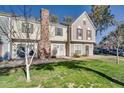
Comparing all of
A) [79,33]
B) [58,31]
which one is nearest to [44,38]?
[58,31]

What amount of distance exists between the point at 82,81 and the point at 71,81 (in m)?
0.66

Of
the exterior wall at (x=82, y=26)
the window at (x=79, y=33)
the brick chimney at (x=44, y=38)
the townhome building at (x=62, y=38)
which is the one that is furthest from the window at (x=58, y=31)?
the window at (x=79, y=33)

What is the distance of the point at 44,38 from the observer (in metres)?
26.9

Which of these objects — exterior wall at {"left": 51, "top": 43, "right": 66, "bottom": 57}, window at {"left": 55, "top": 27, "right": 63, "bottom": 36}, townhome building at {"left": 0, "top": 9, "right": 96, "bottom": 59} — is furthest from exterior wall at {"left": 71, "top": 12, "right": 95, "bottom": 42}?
exterior wall at {"left": 51, "top": 43, "right": 66, "bottom": 57}

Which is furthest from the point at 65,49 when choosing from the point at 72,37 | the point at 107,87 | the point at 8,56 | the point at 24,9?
the point at 107,87

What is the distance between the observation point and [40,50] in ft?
87.4

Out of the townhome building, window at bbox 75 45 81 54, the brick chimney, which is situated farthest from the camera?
window at bbox 75 45 81 54

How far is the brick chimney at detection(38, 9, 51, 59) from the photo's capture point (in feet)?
87.1

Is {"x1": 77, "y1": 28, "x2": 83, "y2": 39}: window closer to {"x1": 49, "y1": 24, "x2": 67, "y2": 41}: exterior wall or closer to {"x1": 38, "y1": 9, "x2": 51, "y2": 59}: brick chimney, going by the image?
{"x1": 49, "y1": 24, "x2": 67, "y2": 41}: exterior wall

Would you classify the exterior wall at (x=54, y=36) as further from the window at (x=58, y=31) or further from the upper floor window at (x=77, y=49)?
the upper floor window at (x=77, y=49)

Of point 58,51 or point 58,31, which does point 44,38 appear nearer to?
point 58,31

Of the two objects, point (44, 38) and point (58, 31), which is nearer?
point (44, 38)

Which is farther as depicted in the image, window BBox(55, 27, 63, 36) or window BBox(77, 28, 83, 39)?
window BBox(77, 28, 83, 39)

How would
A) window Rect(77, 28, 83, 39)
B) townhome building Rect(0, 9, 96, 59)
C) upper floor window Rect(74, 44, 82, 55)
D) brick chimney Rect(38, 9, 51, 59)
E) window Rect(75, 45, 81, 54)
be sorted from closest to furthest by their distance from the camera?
townhome building Rect(0, 9, 96, 59) < brick chimney Rect(38, 9, 51, 59) < window Rect(77, 28, 83, 39) < upper floor window Rect(74, 44, 82, 55) < window Rect(75, 45, 81, 54)
